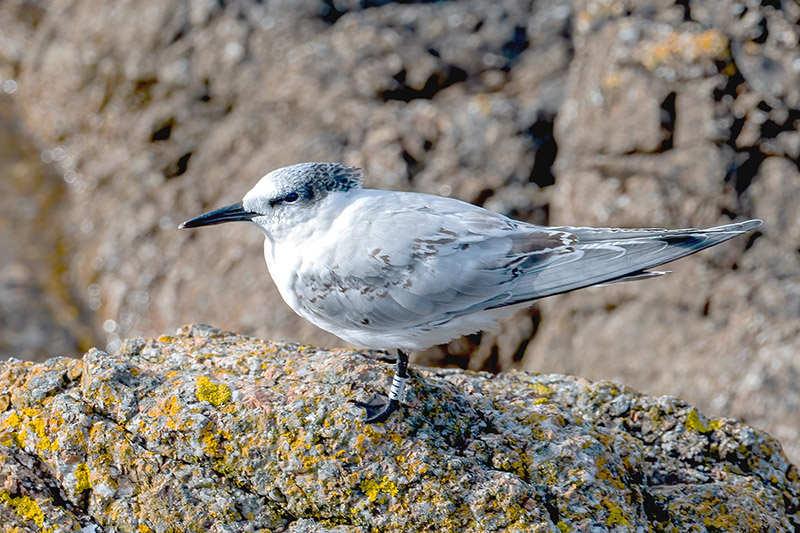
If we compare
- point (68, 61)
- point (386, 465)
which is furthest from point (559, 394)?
point (68, 61)

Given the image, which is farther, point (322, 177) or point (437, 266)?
point (322, 177)

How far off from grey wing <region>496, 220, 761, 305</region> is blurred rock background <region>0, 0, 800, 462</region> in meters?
3.67

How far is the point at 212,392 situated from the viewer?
4320 millimetres

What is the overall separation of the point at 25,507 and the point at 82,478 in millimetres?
264

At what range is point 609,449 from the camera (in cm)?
444

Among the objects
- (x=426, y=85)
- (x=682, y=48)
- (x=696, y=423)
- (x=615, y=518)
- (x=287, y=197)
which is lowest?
(x=696, y=423)

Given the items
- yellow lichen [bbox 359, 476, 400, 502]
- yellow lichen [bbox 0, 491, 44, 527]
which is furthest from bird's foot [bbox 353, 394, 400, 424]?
yellow lichen [bbox 0, 491, 44, 527]

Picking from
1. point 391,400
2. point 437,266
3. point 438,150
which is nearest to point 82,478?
point 391,400

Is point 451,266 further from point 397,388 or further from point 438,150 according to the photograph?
point 438,150

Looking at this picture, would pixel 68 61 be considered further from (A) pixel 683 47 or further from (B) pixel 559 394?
(B) pixel 559 394

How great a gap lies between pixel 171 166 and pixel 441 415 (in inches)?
276

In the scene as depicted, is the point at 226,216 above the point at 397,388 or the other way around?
above

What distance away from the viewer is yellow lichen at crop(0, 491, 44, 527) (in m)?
3.85

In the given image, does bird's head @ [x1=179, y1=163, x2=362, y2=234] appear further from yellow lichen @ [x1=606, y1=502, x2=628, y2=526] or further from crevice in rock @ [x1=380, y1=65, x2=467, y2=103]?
crevice in rock @ [x1=380, y1=65, x2=467, y2=103]
